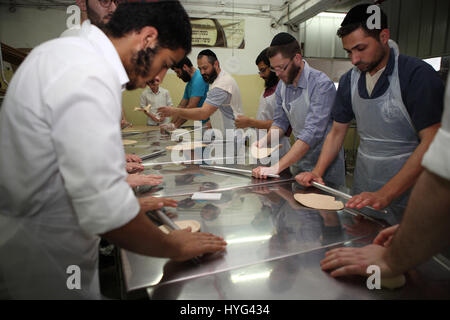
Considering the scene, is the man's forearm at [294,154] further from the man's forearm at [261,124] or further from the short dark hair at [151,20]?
the short dark hair at [151,20]

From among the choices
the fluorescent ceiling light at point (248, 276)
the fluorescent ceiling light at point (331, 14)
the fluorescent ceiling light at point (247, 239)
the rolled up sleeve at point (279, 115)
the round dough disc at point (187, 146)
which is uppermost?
the fluorescent ceiling light at point (331, 14)

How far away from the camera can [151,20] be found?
0.80 m

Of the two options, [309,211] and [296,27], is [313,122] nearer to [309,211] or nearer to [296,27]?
[309,211]

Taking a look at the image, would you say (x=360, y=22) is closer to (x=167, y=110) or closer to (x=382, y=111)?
(x=382, y=111)

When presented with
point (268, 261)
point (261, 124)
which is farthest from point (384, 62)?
point (261, 124)

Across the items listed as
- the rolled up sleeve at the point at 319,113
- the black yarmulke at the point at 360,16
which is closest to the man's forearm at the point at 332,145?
the rolled up sleeve at the point at 319,113

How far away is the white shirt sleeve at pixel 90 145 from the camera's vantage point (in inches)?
23.3

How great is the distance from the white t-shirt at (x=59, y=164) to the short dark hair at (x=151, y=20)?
0.20 feet

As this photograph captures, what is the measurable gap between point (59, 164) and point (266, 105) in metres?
2.89

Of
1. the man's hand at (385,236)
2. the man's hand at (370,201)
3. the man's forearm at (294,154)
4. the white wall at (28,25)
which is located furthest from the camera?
the white wall at (28,25)

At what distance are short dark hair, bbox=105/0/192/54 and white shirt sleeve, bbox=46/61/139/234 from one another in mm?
241

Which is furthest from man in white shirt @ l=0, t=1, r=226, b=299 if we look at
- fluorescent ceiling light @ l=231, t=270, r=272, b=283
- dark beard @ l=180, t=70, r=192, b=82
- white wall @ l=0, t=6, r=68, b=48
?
white wall @ l=0, t=6, r=68, b=48

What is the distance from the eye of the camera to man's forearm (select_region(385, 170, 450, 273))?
59 centimetres
